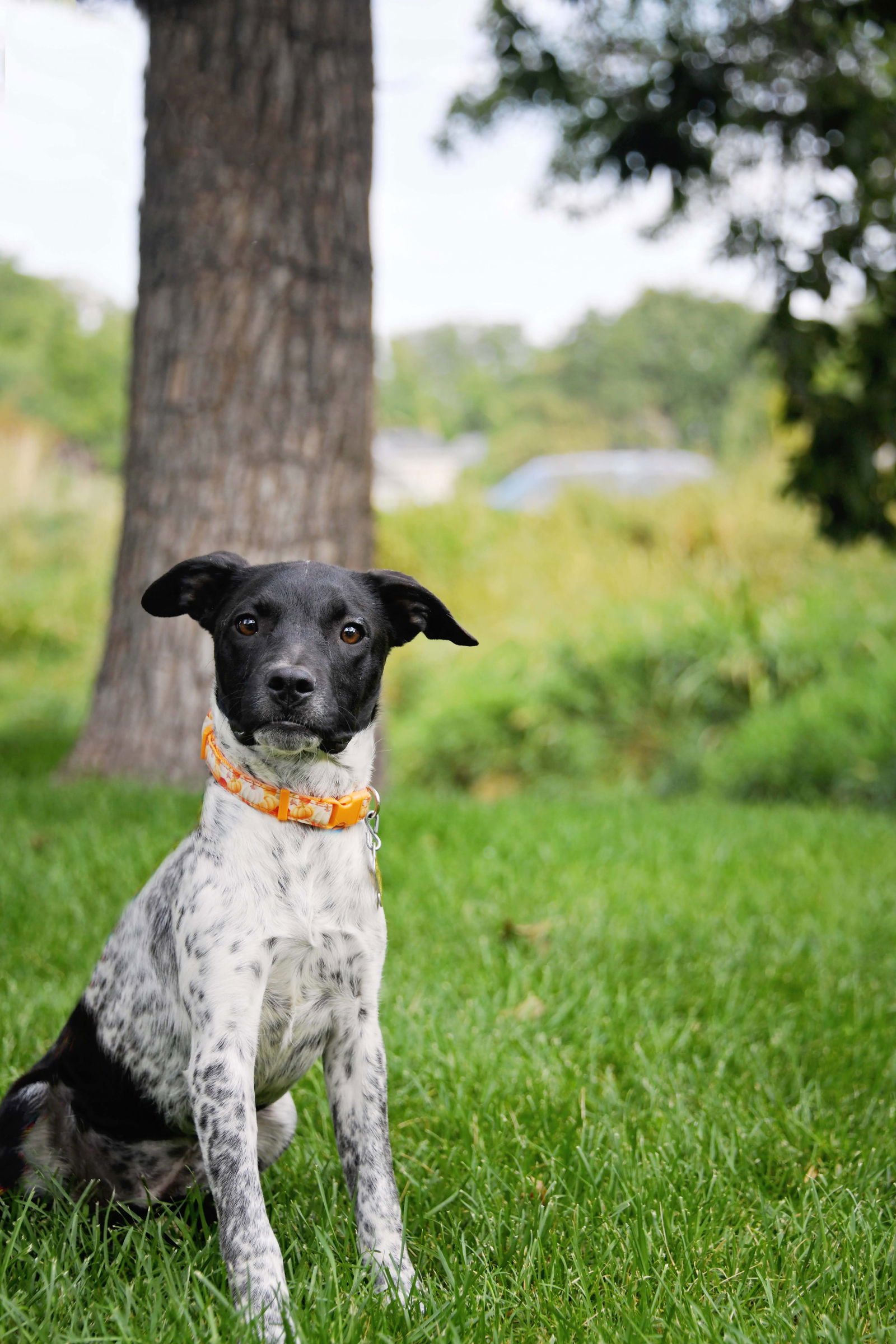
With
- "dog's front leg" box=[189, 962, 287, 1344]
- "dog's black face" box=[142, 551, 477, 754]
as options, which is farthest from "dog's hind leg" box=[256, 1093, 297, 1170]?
"dog's black face" box=[142, 551, 477, 754]

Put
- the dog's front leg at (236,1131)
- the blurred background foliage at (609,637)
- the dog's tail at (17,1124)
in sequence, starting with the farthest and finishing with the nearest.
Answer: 1. the blurred background foliage at (609,637)
2. the dog's tail at (17,1124)
3. the dog's front leg at (236,1131)

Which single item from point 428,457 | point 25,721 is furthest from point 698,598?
point 428,457

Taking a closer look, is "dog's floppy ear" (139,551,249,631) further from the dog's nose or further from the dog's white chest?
the dog's white chest

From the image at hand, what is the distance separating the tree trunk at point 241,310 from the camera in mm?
5344

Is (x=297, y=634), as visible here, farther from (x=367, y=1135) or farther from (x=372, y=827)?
(x=367, y=1135)

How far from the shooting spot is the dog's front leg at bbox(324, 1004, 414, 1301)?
6.88ft

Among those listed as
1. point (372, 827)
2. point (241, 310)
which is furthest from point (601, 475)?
point (372, 827)

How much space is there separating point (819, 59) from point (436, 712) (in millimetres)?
5415

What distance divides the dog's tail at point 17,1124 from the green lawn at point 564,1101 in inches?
2.5

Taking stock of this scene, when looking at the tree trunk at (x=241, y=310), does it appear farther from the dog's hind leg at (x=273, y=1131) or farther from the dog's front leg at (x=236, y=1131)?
the dog's front leg at (x=236, y=1131)

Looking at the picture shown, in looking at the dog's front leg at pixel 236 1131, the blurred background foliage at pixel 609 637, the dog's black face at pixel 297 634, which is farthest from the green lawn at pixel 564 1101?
the blurred background foliage at pixel 609 637

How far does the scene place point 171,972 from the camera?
218cm

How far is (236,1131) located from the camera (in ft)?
6.41

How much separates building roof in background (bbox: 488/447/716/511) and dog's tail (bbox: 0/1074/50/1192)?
41.2 feet
